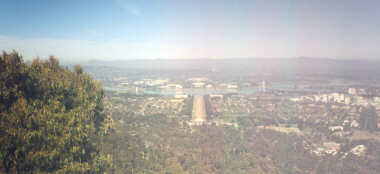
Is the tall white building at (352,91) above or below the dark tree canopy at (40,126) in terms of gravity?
below

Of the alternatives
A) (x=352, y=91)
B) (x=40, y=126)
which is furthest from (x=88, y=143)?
(x=352, y=91)

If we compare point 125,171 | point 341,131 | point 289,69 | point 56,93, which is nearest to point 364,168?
point 341,131

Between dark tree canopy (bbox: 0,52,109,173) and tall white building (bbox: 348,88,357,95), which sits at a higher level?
dark tree canopy (bbox: 0,52,109,173)

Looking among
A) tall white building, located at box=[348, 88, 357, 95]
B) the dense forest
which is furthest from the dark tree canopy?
tall white building, located at box=[348, 88, 357, 95]

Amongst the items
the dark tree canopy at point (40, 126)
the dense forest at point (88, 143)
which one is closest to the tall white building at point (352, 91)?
the dense forest at point (88, 143)

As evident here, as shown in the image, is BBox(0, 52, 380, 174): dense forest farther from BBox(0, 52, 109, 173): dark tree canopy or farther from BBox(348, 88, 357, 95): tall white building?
BBox(348, 88, 357, 95): tall white building

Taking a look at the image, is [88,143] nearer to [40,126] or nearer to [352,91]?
[40,126]

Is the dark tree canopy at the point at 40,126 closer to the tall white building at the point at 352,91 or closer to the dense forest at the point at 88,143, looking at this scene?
the dense forest at the point at 88,143

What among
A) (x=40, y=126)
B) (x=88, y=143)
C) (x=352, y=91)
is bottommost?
(x=352, y=91)
